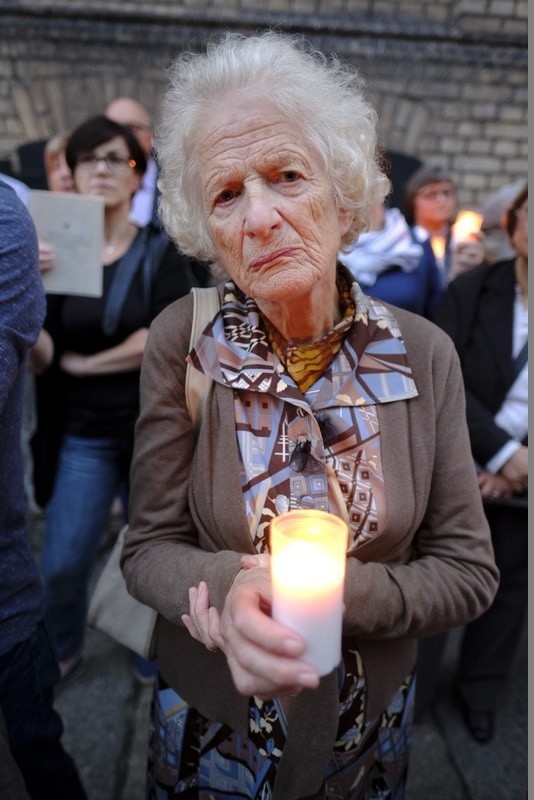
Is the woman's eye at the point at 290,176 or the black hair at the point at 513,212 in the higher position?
the woman's eye at the point at 290,176

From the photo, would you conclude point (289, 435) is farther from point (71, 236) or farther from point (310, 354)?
point (71, 236)

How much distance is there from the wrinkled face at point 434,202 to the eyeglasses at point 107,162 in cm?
276

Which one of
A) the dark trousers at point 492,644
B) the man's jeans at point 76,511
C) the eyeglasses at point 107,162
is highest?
the eyeglasses at point 107,162

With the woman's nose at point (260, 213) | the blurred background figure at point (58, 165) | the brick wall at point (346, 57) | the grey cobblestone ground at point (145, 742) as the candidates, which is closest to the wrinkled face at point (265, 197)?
the woman's nose at point (260, 213)

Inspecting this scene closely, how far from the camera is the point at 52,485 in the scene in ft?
8.77

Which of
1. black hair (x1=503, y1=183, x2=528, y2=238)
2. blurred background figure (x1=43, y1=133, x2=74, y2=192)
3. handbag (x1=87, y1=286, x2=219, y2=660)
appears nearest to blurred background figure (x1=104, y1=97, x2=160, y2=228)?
blurred background figure (x1=43, y1=133, x2=74, y2=192)

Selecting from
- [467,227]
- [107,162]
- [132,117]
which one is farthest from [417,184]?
[107,162]

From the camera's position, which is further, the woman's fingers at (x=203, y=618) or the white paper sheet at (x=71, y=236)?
the white paper sheet at (x=71, y=236)

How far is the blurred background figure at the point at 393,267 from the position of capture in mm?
3033

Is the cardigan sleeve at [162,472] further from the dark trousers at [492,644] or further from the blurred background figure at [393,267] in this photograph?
the blurred background figure at [393,267]

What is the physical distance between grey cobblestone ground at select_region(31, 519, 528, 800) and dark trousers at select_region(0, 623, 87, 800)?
98 cm

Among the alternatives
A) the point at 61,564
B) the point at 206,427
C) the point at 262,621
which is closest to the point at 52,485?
the point at 61,564

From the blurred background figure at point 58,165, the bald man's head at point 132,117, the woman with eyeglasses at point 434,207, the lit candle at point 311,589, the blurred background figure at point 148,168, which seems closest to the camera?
the lit candle at point 311,589

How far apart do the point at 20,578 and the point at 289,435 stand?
687 mm
